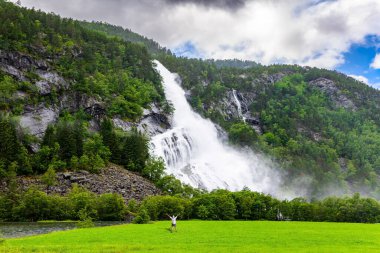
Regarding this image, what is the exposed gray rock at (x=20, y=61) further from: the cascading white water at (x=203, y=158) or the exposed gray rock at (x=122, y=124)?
the cascading white water at (x=203, y=158)

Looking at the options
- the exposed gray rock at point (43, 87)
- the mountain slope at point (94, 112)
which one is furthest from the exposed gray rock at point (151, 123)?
the exposed gray rock at point (43, 87)

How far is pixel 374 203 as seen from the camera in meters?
91.4

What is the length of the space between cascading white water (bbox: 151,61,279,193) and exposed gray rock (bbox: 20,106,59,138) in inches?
1247

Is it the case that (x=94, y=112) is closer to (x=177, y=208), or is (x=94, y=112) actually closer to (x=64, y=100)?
(x=64, y=100)

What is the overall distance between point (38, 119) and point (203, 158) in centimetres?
5822

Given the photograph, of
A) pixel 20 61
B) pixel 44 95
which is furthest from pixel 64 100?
pixel 20 61

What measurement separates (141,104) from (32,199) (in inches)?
3008

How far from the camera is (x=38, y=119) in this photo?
359 feet

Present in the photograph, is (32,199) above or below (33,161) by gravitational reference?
below

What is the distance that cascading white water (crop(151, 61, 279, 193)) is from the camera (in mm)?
127387

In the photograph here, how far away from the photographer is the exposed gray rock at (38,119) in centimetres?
10503

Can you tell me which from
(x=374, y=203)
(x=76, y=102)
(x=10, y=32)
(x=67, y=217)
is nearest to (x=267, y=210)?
(x=374, y=203)

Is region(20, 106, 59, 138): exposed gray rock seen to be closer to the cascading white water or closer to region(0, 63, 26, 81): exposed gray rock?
region(0, 63, 26, 81): exposed gray rock

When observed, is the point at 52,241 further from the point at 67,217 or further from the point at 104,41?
the point at 104,41
